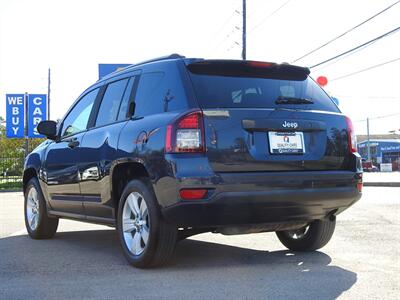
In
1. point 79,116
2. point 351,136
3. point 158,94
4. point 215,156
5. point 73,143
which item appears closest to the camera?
point 215,156

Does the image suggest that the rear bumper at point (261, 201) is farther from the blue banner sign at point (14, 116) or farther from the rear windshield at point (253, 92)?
the blue banner sign at point (14, 116)

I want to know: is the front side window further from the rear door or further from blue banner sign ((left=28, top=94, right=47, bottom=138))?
blue banner sign ((left=28, top=94, right=47, bottom=138))

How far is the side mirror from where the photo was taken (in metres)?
6.91

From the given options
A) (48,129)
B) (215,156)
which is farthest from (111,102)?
(215,156)

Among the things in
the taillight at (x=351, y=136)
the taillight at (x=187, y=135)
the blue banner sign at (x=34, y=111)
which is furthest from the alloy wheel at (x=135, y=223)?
the blue banner sign at (x=34, y=111)

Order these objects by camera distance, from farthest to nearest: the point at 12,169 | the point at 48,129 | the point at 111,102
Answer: the point at 12,169, the point at 48,129, the point at 111,102

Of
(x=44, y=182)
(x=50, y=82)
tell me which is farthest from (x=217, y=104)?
(x=50, y=82)

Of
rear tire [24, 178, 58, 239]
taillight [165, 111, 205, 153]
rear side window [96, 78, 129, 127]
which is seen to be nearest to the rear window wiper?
taillight [165, 111, 205, 153]

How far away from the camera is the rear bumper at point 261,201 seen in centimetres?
443

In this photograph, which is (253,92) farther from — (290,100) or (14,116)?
(14,116)

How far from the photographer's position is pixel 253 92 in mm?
4996

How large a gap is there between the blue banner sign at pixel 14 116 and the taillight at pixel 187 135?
77.0 feet

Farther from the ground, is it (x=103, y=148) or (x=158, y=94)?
(x=158, y=94)

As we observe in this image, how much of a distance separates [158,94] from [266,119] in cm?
105
